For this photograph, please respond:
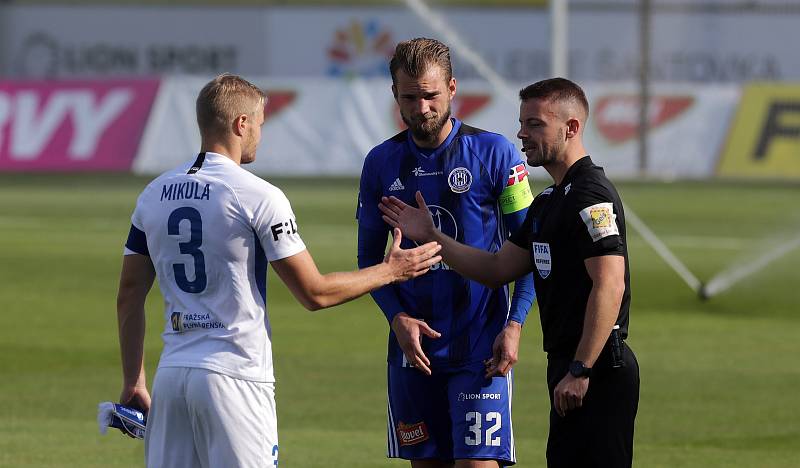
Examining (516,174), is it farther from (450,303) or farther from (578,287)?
(578,287)

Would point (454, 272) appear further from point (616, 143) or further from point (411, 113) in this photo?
point (616, 143)

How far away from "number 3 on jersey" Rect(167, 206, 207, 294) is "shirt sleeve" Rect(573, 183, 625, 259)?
1462 millimetres

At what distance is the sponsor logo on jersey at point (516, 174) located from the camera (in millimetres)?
6699

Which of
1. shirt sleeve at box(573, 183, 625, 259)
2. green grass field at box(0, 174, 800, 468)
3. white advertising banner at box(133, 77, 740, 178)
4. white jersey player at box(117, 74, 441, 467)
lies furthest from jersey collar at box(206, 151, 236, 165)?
white advertising banner at box(133, 77, 740, 178)

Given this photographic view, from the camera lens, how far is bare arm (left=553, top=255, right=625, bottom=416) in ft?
19.1

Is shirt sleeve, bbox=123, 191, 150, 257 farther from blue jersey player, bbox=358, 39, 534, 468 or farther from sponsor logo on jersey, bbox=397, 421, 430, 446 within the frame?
sponsor logo on jersey, bbox=397, 421, 430, 446

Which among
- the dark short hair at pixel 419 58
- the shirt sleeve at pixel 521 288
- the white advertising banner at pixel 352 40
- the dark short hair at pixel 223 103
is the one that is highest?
the white advertising banner at pixel 352 40

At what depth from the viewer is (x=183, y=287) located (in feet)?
18.7

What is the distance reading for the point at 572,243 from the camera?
5.98 meters

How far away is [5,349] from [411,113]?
26.6 ft

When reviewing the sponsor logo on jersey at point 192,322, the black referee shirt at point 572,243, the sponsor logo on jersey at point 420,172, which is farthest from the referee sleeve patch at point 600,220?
the sponsor logo on jersey at point 192,322

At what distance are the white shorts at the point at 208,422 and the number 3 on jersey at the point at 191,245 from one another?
32 centimetres

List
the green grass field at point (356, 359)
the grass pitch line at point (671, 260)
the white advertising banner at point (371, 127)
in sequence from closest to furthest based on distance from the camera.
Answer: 1. the green grass field at point (356, 359)
2. the grass pitch line at point (671, 260)
3. the white advertising banner at point (371, 127)

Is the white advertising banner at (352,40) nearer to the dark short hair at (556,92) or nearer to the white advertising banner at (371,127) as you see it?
the white advertising banner at (371,127)
